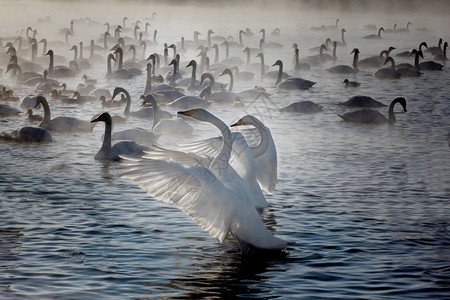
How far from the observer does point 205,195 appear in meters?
8.24

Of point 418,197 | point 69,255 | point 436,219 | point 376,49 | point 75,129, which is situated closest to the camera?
point 69,255

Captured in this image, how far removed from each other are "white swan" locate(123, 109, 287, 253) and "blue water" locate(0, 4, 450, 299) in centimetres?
35

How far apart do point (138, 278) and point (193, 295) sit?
679 mm

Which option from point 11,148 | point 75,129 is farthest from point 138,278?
point 75,129

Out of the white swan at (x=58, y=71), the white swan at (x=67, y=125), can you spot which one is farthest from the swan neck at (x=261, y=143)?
the white swan at (x=58, y=71)

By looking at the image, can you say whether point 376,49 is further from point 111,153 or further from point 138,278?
point 138,278

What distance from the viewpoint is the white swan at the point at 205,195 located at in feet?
26.8

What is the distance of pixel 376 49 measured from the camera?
4397 cm

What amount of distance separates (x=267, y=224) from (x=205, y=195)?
6.66 ft

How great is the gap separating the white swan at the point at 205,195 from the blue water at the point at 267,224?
35 centimetres

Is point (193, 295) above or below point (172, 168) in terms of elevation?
below

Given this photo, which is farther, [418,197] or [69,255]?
[418,197]

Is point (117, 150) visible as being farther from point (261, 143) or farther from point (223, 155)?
point (223, 155)

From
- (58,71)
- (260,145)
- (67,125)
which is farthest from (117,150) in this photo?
(58,71)
